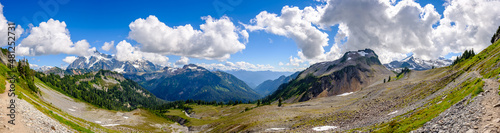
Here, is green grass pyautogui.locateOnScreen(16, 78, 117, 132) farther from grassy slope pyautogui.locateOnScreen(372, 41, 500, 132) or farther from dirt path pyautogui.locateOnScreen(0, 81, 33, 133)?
grassy slope pyautogui.locateOnScreen(372, 41, 500, 132)

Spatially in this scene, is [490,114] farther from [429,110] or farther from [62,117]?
[62,117]

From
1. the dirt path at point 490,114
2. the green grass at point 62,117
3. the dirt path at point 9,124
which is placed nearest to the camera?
the dirt path at point 490,114

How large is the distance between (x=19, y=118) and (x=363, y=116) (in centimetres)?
5559

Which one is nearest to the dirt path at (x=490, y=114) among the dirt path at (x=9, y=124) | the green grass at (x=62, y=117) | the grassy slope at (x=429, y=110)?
the grassy slope at (x=429, y=110)

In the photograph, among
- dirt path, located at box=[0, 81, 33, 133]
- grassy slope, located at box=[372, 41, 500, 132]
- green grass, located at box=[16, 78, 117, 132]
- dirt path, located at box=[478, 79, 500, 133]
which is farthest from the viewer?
green grass, located at box=[16, 78, 117, 132]

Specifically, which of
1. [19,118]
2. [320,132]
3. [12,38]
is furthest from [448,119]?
[12,38]

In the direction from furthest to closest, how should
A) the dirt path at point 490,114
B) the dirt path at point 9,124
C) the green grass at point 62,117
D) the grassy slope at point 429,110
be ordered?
the green grass at point 62,117, the grassy slope at point 429,110, the dirt path at point 9,124, the dirt path at point 490,114

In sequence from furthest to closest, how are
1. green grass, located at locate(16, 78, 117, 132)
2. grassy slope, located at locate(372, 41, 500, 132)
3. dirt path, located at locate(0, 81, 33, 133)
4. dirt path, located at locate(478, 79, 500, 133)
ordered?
green grass, located at locate(16, 78, 117, 132), grassy slope, located at locate(372, 41, 500, 132), dirt path, located at locate(0, 81, 33, 133), dirt path, located at locate(478, 79, 500, 133)

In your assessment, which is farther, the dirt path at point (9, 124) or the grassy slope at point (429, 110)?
the grassy slope at point (429, 110)

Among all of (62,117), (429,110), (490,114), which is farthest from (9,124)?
(429,110)

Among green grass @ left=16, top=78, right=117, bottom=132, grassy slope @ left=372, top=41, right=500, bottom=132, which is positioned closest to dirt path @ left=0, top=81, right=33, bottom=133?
green grass @ left=16, top=78, right=117, bottom=132

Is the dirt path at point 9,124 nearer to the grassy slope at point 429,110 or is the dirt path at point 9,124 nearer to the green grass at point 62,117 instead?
the green grass at point 62,117

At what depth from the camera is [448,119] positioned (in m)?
20.2

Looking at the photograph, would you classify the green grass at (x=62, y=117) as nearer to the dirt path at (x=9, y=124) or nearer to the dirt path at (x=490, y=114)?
the dirt path at (x=9, y=124)
